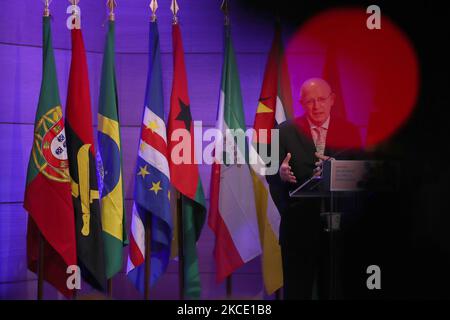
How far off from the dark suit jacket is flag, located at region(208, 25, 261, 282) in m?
0.19

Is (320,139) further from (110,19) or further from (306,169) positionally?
(110,19)

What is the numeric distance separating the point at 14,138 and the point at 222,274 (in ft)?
5.59

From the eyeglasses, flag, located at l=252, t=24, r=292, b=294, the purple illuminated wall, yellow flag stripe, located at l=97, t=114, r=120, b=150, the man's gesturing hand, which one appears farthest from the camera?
the purple illuminated wall

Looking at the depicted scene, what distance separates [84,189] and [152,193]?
436mm

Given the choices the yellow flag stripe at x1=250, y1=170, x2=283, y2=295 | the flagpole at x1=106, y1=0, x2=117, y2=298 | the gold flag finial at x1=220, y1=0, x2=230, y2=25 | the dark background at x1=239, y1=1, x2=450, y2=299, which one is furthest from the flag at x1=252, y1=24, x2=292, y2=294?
the flagpole at x1=106, y1=0, x2=117, y2=298

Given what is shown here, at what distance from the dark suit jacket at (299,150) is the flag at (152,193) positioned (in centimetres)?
72

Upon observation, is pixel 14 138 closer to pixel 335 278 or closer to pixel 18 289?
pixel 18 289

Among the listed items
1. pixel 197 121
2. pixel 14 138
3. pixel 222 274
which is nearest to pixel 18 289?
pixel 14 138

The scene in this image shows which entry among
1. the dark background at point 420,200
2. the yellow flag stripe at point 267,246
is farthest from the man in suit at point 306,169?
the dark background at point 420,200

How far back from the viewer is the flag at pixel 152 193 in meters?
4.48

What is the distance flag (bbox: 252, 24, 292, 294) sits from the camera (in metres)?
4.63

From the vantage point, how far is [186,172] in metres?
4.60

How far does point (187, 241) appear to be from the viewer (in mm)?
4594

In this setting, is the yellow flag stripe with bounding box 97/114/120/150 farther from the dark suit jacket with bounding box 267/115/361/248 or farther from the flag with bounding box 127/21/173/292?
the dark suit jacket with bounding box 267/115/361/248
